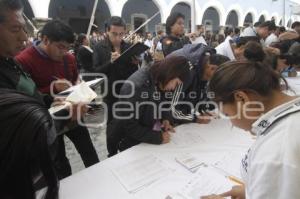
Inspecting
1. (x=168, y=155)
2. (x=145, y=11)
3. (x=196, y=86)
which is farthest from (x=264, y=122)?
(x=145, y=11)

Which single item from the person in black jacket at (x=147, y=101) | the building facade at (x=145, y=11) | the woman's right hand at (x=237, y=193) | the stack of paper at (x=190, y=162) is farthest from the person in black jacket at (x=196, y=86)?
the building facade at (x=145, y=11)

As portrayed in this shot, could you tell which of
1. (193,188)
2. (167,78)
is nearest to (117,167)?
(193,188)

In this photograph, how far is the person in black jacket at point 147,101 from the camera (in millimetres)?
1402

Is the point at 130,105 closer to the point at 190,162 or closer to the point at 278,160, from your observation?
the point at 190,162

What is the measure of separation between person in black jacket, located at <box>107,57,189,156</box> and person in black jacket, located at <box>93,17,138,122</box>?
27.8 inches

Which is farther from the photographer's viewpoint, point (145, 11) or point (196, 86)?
point (145, 11)

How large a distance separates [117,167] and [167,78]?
52cm

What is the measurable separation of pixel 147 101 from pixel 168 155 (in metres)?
0.33

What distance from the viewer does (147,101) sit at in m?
1.48

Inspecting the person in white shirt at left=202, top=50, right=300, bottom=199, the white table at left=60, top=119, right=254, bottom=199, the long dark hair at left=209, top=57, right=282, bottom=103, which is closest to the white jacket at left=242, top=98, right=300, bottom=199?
the person in white shirt at left=202, top=50, right=300, bottom=199

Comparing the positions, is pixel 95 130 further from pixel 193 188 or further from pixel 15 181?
pixel 15 181

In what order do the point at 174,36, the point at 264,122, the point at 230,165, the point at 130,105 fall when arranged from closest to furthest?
1. the point at 264,122
2. the point at 230,165
3. the point at 130,105
4. the point at 174,36

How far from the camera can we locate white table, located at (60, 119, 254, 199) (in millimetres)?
1038

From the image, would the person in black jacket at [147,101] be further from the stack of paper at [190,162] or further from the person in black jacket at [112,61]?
the person in black jacket at [112,61]
